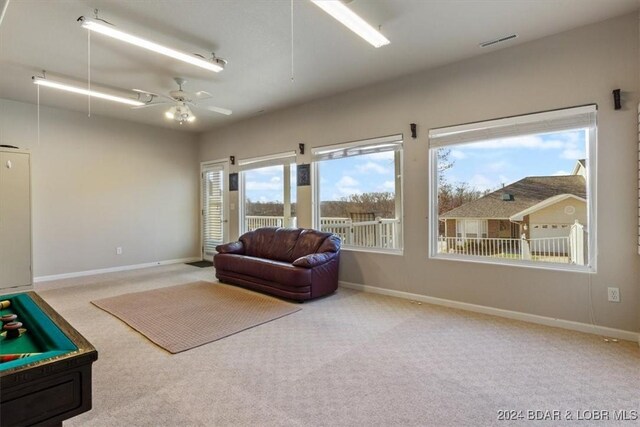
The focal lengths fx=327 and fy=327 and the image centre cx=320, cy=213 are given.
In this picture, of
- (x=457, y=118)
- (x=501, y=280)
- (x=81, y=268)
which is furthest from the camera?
(x=81, y=268)

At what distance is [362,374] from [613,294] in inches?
97.8

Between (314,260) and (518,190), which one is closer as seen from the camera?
(518,190)

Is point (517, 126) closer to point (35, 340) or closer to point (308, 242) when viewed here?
point (308, 242)

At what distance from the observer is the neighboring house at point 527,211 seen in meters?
3.28

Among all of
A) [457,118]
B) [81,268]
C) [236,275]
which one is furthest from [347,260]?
[81,268]

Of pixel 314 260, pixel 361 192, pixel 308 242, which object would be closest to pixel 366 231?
pixel 361 192

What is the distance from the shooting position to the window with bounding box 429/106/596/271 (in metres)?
3.21

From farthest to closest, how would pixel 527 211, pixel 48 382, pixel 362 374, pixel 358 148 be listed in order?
pixel 358 148
pixel 527 211
pixel 362 374
pixel 48 382

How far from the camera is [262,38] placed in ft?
10.7

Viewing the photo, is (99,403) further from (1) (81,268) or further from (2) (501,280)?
(1) (81,268)

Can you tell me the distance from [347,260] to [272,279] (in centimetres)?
118

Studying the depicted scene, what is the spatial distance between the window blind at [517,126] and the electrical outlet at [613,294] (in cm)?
153

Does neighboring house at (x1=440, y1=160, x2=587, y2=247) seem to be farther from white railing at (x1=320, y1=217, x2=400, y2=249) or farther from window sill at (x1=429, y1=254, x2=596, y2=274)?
white railing at (x1=320, y1=217, x2=400, y2=249)

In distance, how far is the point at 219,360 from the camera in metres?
2.56
